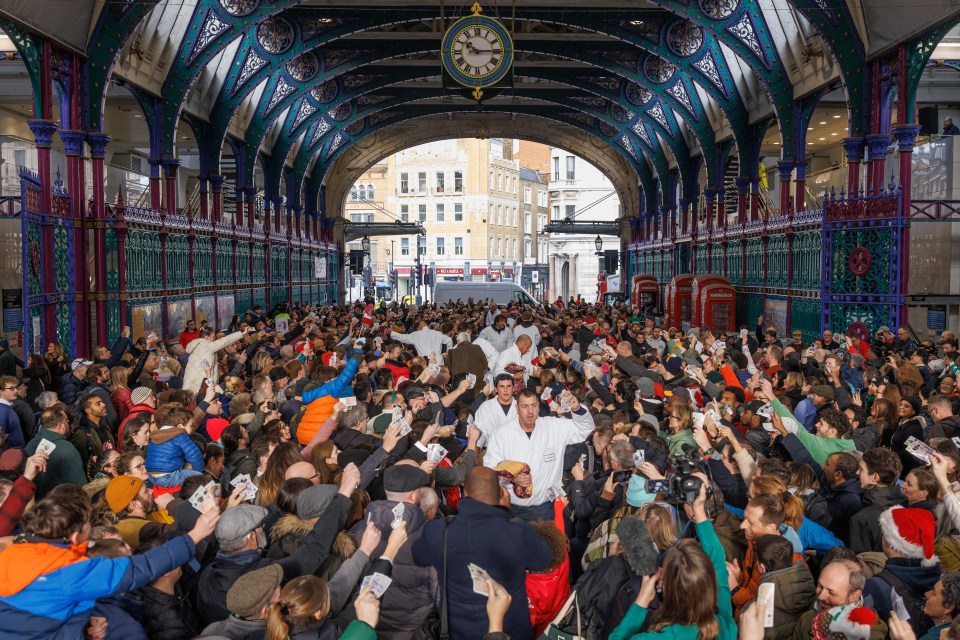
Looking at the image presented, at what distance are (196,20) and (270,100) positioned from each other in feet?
34.4

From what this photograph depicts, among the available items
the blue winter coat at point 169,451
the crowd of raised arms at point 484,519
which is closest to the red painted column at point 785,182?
the crowd of raised arms at point 484,519

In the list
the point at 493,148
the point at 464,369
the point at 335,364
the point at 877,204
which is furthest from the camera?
the point at 493,148

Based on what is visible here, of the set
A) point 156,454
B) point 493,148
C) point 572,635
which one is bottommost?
point 572,635

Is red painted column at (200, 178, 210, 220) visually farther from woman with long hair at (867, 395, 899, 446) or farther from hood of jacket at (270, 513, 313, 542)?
hood of jacket at (270, 513, 313, 542)

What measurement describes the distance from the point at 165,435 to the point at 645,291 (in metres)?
33.8

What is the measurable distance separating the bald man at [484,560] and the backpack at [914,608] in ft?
6.02

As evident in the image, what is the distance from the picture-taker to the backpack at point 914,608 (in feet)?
15.4

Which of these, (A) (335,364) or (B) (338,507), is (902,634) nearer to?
(B) (338,507)

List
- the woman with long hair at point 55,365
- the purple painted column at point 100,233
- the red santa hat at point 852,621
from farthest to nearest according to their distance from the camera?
the purple painted column at point 100,233 → the woman with long hair at point 55,365 → the red santa hat at point 852,621

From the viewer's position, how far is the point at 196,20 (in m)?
24.0

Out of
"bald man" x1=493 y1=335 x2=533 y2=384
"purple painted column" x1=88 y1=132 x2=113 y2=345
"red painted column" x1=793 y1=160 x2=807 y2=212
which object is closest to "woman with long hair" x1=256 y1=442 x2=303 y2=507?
"bald man" x1=493 y1=335 x2=533 y2=384

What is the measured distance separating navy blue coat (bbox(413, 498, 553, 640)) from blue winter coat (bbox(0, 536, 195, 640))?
5.31 feet

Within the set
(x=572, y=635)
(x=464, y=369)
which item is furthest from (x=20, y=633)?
(x=464, y=369)

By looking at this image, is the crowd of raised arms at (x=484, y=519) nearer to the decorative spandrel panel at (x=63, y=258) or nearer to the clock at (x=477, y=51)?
the decorative spandrel panel at (x=63, y=258)
